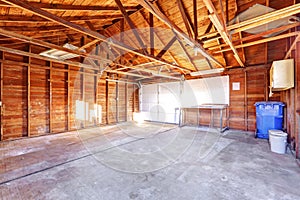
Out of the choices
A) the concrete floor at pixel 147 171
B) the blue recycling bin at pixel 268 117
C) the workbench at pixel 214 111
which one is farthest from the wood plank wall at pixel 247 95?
the concrete floor at pixel 147 171

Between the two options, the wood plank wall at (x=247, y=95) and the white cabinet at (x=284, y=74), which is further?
the wood plank wall at (x=247, y=95)

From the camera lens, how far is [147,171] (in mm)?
2613

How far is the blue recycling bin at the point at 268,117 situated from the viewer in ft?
14.0

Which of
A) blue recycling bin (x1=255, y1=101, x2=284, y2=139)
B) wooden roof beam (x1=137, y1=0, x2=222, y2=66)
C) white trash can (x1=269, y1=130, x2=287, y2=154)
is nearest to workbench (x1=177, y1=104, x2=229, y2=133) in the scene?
blue recycling bin (x1=255, y1=101, x2=284, y2=139)

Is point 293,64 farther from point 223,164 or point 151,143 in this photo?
point 151,143

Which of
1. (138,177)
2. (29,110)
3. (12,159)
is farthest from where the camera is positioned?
(29,110)

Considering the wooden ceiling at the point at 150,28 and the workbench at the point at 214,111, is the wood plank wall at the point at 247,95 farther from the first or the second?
the wooden ceiling at the point at 150,28

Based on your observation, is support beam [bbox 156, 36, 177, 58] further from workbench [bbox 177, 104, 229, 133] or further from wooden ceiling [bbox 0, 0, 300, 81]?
workbench [bbox 177, 104, 229, 133]

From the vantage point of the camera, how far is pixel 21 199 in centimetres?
189

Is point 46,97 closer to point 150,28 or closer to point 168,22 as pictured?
point 150,28

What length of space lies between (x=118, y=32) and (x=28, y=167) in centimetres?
449

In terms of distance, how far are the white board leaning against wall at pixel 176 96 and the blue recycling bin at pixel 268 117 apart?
152 cm

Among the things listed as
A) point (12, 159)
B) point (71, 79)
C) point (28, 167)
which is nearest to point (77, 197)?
point (28, 167)

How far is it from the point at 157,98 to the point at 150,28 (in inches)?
179
